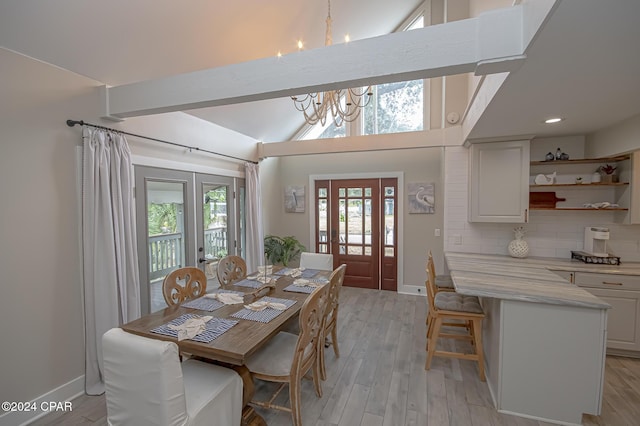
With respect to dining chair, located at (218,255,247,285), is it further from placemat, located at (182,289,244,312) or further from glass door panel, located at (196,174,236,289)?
placemat, located at (182,289,244,312)

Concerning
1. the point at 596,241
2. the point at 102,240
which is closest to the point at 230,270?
the point at 102,240

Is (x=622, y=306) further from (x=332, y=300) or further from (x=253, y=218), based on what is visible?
(x=253, y=218)

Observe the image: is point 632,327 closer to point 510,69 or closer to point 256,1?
point 510,69

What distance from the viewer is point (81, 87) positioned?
89.8 inches

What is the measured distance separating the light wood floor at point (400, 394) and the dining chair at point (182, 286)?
35.2 inches

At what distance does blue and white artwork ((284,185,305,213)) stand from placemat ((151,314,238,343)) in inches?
138

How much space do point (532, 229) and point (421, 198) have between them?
5.03 feet

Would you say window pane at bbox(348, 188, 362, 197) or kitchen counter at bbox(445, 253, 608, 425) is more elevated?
window pane at bbox(348, 188, 362, 197)

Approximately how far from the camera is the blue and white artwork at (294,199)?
531 centimetres

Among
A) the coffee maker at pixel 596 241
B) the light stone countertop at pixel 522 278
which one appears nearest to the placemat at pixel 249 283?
the light stone countertop at pixel 522 278

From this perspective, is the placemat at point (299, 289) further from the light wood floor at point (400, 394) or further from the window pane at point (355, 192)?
the window pane at point (355, 192)

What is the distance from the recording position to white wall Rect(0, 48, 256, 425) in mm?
1897

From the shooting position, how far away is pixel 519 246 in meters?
3.29

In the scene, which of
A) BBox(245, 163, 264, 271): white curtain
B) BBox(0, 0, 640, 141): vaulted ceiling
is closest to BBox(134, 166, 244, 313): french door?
BBox(245, 163, 264, 271): white curtain
